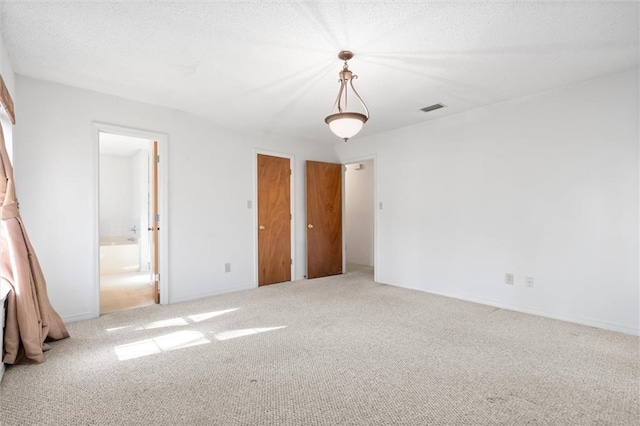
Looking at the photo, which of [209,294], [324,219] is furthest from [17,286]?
[324,219]

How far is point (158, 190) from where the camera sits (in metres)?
3.99

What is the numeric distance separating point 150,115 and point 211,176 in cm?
102

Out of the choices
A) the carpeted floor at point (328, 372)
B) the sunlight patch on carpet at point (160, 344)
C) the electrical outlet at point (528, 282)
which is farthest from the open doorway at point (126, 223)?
the electrical outlet at point (528, 282)

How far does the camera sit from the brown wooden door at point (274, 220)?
4965 millimetres

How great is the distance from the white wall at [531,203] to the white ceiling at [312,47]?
38 centimetres

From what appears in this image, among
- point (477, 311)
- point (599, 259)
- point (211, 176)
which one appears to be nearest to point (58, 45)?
point (211, 176)

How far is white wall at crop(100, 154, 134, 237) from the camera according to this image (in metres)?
7.02

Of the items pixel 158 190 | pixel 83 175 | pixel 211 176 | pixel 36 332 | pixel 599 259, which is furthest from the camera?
pixel 211 176

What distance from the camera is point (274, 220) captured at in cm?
512

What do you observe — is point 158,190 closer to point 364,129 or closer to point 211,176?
Answer: point 211,176

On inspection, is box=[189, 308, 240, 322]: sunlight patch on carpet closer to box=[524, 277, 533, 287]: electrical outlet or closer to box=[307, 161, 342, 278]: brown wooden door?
box=[307, 161, 342, 278]: brown wooden door

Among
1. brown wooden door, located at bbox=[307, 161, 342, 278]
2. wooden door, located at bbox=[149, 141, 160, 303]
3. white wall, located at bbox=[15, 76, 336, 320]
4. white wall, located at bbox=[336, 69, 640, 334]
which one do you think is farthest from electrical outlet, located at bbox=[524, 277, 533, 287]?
wooden door, located at bbox=[149, 141, 160, 303]

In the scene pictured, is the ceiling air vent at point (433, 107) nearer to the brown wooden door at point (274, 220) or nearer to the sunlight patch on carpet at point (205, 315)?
the brown wooden door at point (274, 220)

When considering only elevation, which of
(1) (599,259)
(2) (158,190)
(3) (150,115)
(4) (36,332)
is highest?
(3) (150,115)
